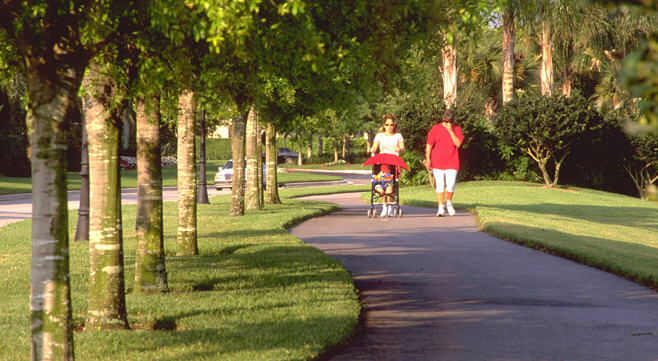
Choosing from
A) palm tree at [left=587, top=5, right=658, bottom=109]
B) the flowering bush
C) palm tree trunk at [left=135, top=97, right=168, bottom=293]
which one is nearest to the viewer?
palm tree trunk at [left=135, top=97, right=168, bottom=293]

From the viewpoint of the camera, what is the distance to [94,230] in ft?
24.0

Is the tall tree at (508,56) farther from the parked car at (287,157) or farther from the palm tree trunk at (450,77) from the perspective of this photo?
the parked car at (287,157)

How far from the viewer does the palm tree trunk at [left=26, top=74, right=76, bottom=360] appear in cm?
531

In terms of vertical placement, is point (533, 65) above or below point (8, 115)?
above

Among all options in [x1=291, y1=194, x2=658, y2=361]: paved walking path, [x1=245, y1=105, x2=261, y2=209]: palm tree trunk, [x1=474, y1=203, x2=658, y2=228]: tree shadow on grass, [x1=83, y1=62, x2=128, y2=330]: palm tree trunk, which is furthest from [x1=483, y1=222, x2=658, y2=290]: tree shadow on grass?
[x1=245, y1=105, x2=261, y2=209]: palm tree trunk

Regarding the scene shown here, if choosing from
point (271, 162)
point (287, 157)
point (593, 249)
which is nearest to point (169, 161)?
point (287, 157)

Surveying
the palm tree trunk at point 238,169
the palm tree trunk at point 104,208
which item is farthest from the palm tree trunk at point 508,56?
the palm tree trunk at point 104,208

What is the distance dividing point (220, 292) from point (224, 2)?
5066mm

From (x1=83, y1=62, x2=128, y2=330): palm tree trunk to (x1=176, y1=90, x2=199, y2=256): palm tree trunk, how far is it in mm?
3750

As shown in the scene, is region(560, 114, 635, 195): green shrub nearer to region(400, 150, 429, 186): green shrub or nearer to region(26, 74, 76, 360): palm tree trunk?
region(400, 150, 429, 186): green shrub

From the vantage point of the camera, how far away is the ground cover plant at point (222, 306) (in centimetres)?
654

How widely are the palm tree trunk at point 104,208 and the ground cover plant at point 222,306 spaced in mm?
287

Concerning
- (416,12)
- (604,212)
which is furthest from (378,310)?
(604,212)

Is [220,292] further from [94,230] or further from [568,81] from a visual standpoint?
[568,81]
